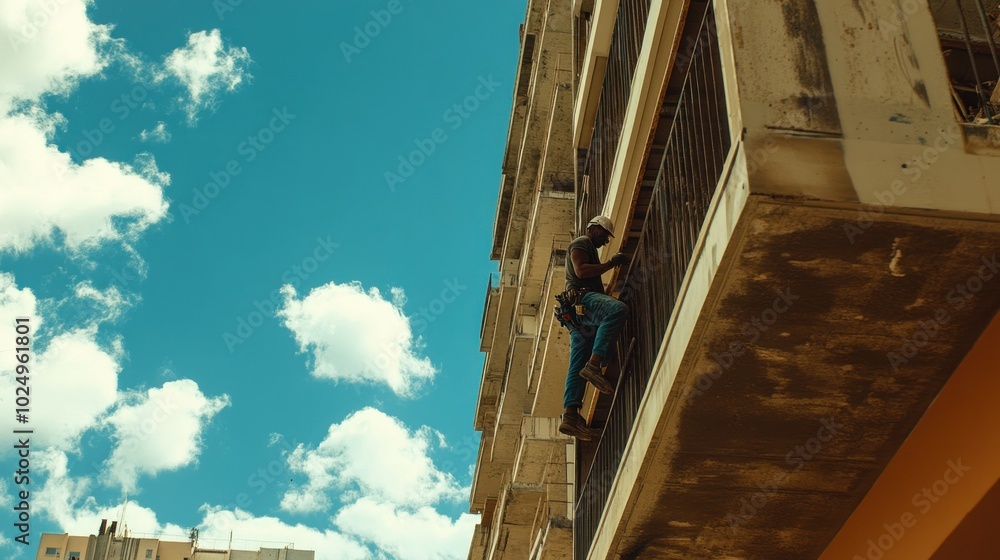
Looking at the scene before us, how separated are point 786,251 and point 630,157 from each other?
4.10m

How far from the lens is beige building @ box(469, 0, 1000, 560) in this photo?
435 cm

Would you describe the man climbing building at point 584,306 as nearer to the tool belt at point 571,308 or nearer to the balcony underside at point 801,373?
the tool belt at point 571,308

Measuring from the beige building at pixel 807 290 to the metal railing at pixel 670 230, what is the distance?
0.08ft

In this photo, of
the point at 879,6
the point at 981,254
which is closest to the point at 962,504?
the point at 981,254

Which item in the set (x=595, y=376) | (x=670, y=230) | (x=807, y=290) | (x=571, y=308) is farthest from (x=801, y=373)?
(x=571, y=308)

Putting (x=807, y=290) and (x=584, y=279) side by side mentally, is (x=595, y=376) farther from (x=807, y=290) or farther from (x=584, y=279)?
(x=807, y=290)

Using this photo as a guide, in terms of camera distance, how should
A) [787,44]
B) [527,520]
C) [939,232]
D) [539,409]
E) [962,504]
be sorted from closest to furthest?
[939,232] < [787,44] < [962,504] < [539,409] < [527,520]

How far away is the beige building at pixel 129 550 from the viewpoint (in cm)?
5984

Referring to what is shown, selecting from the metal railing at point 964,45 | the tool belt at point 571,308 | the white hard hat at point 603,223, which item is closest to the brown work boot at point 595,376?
the tool belt at point 571,308

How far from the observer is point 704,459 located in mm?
6027

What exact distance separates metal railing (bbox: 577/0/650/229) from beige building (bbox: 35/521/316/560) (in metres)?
56.6

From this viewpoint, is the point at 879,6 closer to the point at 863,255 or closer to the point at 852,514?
the point at 863,255

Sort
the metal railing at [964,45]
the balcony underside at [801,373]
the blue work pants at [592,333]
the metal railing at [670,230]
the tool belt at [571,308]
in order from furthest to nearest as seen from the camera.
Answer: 1. the tool belt at [571,308]
2. the blue work pants at [592,333]
3. the metal railing at [964,45]
4. the metal railing at [670,230]
5. the balcony underside at [801,373]

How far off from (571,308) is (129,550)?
60.9 meters
